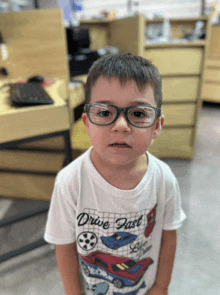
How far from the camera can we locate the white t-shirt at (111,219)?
0.58m

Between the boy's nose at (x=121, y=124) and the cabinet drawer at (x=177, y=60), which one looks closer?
A: the boy's nose at (x=121, y=124)

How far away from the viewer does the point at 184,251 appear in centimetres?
123

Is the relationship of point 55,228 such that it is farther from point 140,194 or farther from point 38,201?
point 38,201

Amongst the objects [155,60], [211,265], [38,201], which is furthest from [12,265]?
[155,60]

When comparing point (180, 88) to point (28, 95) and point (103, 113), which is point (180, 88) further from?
point (103, 113)

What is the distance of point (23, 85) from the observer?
110cm

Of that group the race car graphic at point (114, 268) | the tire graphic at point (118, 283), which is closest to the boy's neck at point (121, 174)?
the race car graphic at point (114, 268)

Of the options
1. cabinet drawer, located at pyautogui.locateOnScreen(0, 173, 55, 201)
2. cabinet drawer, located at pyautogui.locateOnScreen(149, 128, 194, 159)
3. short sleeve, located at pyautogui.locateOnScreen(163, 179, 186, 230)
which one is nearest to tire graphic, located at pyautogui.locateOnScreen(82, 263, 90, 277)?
short sleeve, located at pyautogui.locateOnScreen(163, 179, 186, 230)

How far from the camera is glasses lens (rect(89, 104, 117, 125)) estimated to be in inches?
18.3

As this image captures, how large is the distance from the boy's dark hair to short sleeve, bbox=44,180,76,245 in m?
0.25

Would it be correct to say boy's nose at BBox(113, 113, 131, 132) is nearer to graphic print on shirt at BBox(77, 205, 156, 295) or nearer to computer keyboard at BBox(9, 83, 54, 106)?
graphic print on shirt at BBox(77, 205, 156, 295)

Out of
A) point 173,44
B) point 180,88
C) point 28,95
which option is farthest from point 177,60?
point 28,95

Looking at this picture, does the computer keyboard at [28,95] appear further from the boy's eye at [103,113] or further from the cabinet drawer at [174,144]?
the cabinet drawer at [174,144]

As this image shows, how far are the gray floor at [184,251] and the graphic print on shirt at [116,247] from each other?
0.46m
